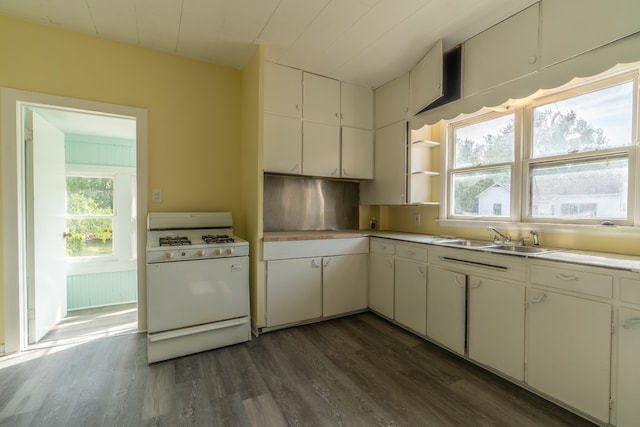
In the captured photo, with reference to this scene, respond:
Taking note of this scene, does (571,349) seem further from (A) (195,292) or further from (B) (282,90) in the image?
(B) (282,90)

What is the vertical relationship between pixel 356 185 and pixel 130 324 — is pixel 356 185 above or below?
above

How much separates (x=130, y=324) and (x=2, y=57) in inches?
97.9

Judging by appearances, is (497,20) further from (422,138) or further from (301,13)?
(301,13)

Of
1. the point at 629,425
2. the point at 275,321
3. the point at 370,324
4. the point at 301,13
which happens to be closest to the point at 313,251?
the point at 275,321

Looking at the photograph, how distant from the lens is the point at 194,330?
2197 mm

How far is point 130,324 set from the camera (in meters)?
2.88

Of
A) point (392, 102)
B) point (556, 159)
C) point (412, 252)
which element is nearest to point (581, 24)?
point (556, 159)

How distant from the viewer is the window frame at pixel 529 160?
5.82 feet

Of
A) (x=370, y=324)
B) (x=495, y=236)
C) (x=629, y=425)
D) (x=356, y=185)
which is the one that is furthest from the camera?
(x=356, y=185)

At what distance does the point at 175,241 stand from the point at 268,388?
136cm

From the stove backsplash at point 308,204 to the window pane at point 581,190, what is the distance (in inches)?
74.5

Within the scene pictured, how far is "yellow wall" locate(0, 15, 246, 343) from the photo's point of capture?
222cm

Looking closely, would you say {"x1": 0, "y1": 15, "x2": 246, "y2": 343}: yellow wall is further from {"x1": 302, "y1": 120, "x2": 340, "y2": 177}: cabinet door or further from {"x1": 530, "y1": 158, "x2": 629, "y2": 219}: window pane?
{"x1": 530, "y1": 158, "x2": 629, "y2": 219}: window pane

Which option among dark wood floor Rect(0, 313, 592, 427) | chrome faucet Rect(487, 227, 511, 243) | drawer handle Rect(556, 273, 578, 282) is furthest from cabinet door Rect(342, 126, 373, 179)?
drawer handle Rect(556, 273, 578, 282)
